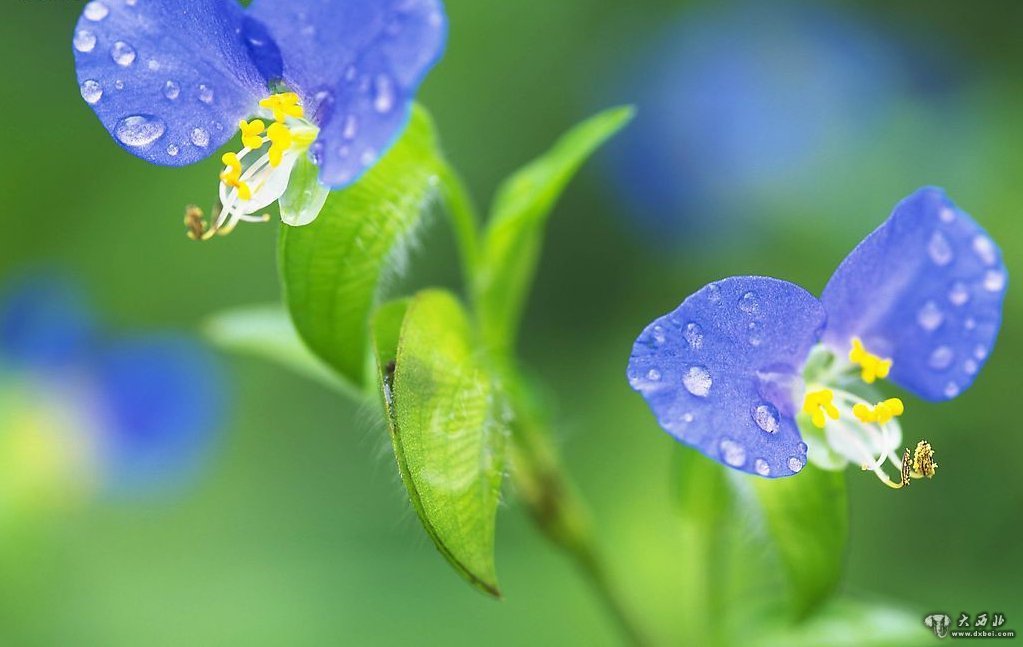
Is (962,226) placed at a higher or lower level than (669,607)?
higher

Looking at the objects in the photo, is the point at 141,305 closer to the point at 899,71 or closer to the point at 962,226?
the point at 899,71

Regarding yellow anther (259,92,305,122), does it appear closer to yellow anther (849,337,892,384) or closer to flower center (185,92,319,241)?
flower center (185,92,319,241)

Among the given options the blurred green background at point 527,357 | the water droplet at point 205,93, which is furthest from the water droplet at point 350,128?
the blurred green background at point 527,357

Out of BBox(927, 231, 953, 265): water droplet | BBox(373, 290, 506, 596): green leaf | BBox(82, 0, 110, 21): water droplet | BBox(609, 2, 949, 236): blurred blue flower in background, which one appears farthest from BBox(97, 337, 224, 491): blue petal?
BBox(927, 231, 953, 265): water droplet

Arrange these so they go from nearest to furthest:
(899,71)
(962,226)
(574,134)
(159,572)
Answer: (962,226) < (574,134) < (159,572) < (899,71)

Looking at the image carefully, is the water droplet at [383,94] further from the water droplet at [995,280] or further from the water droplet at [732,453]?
the water droplet at [995,280]

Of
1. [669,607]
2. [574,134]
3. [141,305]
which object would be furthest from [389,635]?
[574,134]

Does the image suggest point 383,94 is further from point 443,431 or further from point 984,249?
point 984,249

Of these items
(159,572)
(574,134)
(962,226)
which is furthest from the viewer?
(159,572)
